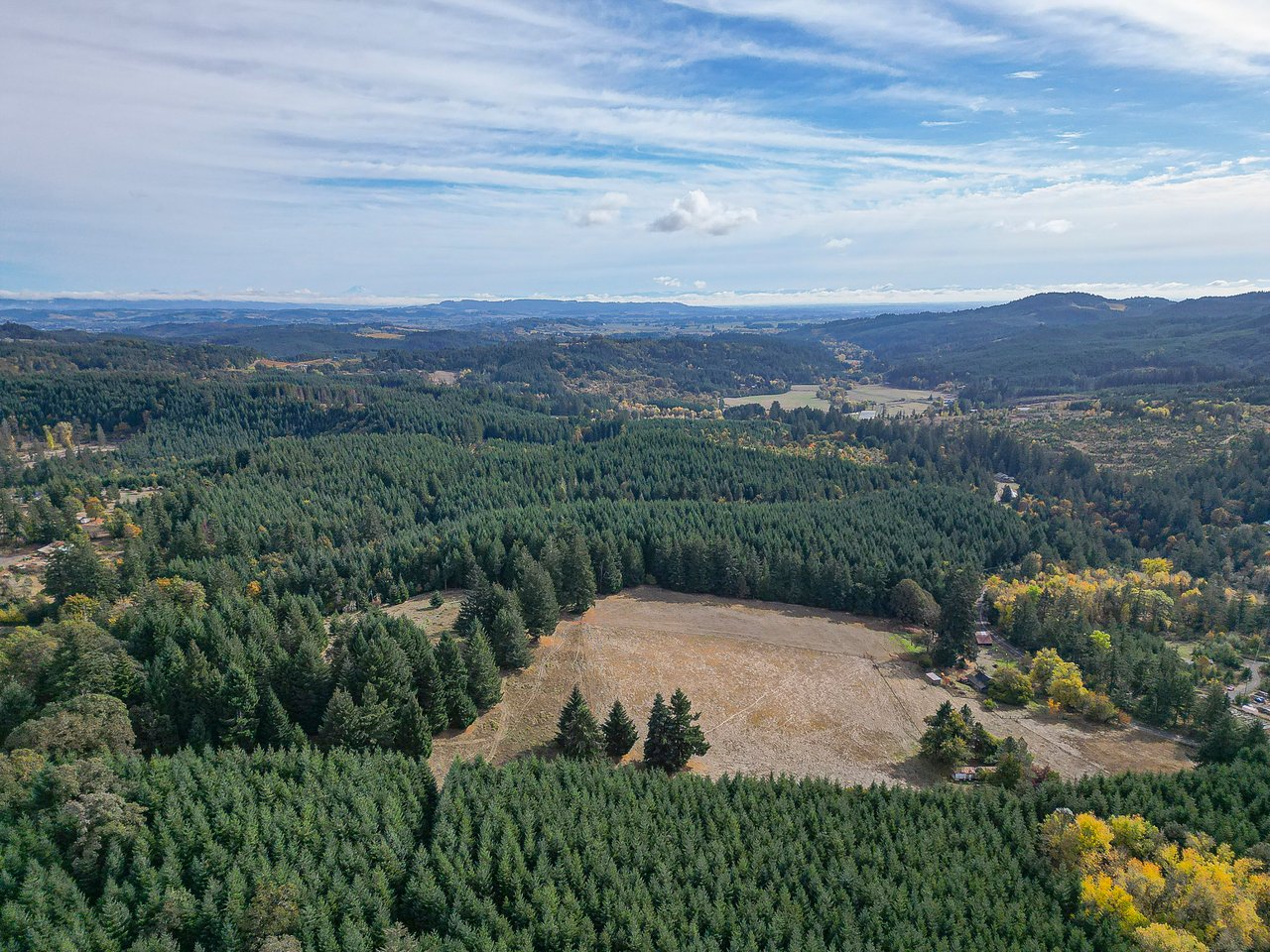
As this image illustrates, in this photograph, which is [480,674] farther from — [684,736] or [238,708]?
[684,736]

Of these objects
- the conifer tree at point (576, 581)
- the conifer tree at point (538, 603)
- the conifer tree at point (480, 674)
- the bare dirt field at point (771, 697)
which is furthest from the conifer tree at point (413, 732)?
the conifer tree at point (576, 581)

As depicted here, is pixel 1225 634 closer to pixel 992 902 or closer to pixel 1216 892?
pixel 1216 892

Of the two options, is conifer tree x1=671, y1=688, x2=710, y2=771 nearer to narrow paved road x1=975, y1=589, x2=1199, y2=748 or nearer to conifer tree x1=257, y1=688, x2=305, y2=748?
conifer tree x1=257, y1=688, x2=305, y2=748

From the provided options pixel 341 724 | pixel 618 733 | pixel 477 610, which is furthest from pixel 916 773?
pixel 341 724

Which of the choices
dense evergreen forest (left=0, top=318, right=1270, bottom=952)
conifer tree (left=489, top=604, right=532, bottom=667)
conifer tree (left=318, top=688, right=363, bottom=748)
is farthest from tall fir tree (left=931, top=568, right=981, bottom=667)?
conifer tree (left=318, top=688, right=363, bottom=748)

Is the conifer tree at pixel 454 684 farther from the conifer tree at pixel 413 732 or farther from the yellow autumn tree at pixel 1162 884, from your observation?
the yellow autumn tree at pixel 1162 884

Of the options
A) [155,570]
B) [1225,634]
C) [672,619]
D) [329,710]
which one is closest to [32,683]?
[329,710]
